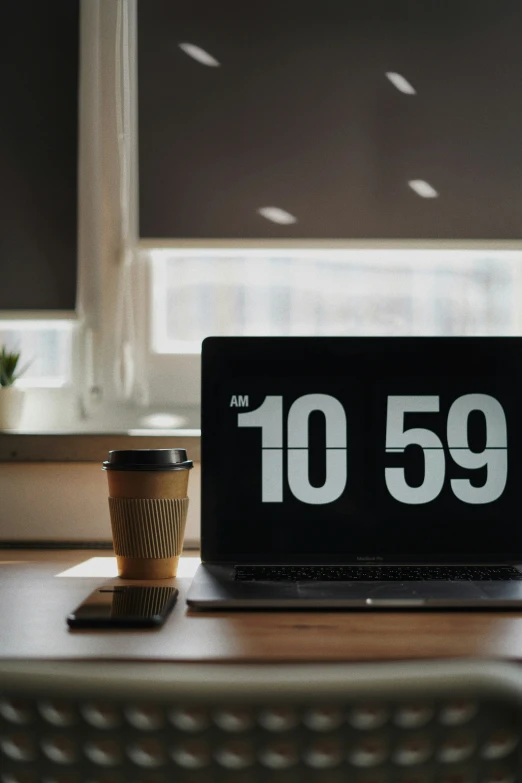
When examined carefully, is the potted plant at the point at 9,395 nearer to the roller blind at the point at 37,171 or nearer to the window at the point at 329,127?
the roller blind at the point at 37,171

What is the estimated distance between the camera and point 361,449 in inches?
44.9

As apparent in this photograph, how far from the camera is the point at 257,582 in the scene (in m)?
0.97

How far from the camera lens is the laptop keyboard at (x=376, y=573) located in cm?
99

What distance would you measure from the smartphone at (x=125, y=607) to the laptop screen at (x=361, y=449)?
0.18m

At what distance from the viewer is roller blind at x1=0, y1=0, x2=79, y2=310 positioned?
1507mm

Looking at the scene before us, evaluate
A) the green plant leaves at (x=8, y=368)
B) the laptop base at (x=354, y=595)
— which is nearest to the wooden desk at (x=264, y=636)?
the laptop base at (x=354, y=595)

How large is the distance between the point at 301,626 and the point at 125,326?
90cm

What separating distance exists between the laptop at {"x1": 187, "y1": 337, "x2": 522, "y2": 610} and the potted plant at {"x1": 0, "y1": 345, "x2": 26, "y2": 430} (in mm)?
523

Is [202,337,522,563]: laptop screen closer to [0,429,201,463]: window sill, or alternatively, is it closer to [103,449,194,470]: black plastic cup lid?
[103,449,194,470]: black plastic cup lid

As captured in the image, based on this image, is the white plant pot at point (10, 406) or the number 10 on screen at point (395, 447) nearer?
the number 10 on screen at point (395, 447)

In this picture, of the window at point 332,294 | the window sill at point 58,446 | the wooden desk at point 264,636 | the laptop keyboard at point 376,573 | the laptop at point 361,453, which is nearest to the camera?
the wooden desk at point 264,636

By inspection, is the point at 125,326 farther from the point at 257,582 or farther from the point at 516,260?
the point at 516,260

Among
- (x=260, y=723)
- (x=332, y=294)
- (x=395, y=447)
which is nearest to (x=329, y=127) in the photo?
(x=332, y=294)

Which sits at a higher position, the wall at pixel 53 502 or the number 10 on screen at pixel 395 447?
the number 10 on screen at pixel 395 447
